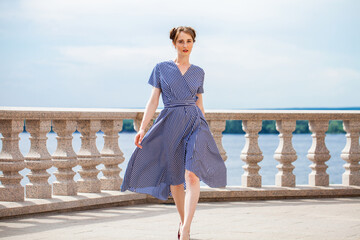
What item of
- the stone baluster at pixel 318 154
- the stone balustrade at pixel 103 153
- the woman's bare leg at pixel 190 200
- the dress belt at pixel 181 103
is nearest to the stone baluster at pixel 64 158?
the stone balustrade at pixel 103 153

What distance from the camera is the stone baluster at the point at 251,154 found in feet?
26.0

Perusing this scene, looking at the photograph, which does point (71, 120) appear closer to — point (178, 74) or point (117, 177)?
point (117, 177)

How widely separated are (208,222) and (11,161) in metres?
1.99

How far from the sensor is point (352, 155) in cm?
834

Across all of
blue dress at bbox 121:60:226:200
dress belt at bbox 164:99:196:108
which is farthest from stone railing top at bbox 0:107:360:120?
dress belt at bbox 164:99:196:108

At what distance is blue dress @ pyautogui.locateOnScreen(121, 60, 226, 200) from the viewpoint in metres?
5.09

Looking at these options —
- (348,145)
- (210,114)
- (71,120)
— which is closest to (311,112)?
(348,145)

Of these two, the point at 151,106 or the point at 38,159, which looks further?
the point at 38,159

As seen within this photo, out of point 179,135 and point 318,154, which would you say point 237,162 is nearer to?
point 318,154

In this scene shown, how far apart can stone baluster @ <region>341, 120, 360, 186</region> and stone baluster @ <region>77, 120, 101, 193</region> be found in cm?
321

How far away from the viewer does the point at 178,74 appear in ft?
16.9

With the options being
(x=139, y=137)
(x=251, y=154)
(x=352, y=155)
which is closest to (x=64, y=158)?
(x=139, y=137)

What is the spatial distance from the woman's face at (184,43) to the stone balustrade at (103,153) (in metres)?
1.98

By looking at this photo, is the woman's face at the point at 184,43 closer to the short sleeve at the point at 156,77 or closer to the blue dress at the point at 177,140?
the blue dress at the point at 177,140
